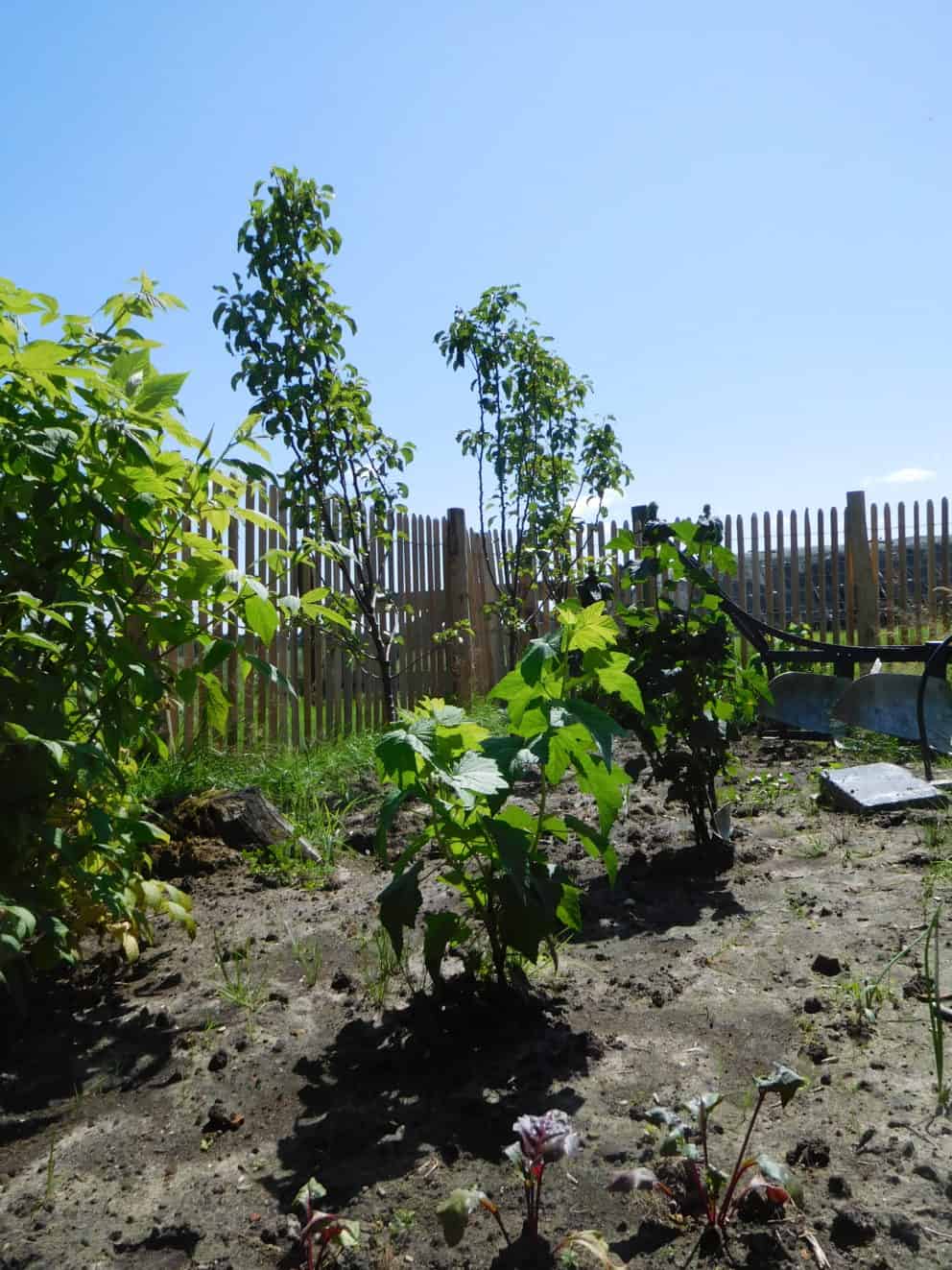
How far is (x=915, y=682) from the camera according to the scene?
6.13m

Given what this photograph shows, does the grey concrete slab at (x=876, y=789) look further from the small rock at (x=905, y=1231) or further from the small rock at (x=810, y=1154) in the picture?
the small rock at (x=905, y=1231)

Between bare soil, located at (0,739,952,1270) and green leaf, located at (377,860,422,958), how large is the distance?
34 cm

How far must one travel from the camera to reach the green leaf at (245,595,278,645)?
2309mm

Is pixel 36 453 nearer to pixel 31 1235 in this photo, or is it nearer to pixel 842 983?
pixel 31 1235

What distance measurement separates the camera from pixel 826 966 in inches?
103

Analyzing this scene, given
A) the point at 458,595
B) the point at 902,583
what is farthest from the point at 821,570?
the point at 458,595

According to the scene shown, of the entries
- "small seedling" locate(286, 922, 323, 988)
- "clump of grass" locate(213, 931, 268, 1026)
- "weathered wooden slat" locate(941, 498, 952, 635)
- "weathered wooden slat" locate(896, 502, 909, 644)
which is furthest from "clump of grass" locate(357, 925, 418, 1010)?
"weathered wooden slat" locate(896, 502, 909, 644)

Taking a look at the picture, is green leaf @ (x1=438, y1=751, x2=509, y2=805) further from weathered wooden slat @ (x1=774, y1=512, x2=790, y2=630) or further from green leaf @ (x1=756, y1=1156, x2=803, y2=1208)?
weathered wooden slat @ (x1=774, y1=512, x2=790, y2=630)

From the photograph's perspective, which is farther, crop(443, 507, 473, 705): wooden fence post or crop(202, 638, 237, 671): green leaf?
crop(443, 507, 473, 705): wooden fence post

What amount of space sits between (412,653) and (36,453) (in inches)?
274

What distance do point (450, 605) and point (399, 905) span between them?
765 centimetres

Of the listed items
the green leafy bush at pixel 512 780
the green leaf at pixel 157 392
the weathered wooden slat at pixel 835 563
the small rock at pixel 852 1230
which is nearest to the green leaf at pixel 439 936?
the green leafy bush at pixel 512 780

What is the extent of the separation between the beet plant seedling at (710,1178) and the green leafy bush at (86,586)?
130 centimetres

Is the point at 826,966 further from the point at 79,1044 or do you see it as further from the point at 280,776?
the point at 280,776
